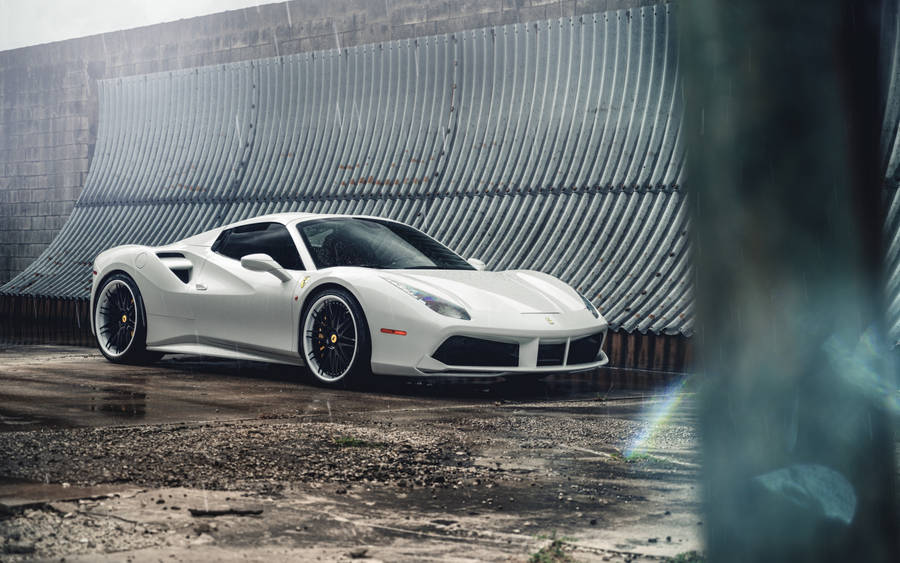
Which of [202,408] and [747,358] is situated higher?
[747,358]

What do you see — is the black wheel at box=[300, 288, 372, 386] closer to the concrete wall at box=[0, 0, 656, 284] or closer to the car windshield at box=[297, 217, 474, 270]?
the car windshield at box=[297, 217, 474, 270]

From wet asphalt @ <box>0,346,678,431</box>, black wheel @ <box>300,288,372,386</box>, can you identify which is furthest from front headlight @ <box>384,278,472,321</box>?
wet asphalt @ <box>0,346,678,431</box>

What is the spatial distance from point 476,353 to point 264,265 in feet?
5.89

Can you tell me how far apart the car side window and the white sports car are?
0.01 m

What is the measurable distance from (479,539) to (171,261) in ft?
19.2

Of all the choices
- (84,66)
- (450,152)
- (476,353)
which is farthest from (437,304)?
(84,66)

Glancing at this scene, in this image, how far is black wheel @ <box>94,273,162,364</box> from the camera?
27.8ft

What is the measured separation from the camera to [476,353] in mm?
6758

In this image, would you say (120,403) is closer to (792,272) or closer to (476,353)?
(476,353)

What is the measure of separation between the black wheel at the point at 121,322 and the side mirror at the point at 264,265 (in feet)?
4.76

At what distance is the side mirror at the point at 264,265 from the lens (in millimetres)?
7484

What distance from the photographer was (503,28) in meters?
13.6

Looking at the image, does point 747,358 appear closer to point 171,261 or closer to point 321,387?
point 321,387

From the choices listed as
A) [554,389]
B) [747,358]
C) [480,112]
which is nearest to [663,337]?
[554,389]
